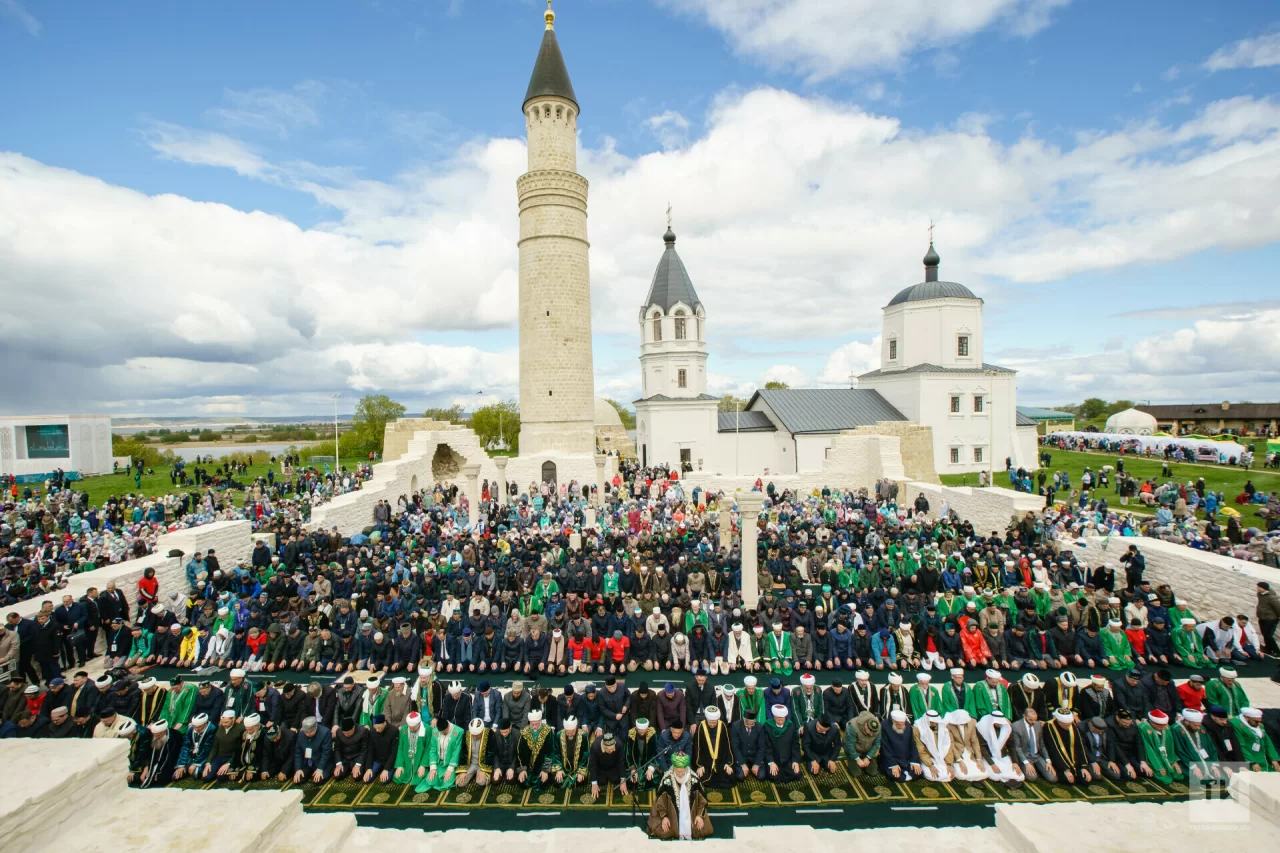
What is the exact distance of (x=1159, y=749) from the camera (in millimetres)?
6535

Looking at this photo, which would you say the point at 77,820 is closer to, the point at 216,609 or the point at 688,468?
the point at 216,609

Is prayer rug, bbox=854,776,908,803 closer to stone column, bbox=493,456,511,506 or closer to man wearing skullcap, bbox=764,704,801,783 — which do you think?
man wearing skullcap, bbox=764,704,801,783

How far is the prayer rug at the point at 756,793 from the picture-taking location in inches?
246

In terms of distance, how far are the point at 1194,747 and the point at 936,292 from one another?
29023 mm

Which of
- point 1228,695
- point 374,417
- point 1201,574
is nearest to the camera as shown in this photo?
point 1228,695

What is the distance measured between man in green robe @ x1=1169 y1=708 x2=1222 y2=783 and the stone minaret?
20.9m

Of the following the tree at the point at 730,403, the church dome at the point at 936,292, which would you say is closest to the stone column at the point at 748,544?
the church dome at the point at 936,292

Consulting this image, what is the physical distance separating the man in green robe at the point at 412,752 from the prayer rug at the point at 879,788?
474 centimetres

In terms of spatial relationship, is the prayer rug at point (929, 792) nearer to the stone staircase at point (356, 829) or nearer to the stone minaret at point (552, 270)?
the stone staircase at point (356, 829)

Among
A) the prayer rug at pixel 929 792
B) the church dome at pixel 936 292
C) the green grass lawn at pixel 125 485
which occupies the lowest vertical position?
the prayer rug at pixel 929 792

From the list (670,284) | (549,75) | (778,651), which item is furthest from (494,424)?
(778,651)

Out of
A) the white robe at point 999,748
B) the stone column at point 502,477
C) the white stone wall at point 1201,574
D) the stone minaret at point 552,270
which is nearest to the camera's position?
the white robe at point 999,748

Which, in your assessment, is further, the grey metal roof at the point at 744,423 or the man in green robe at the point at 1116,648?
the grey metal roof at the point at 744,423

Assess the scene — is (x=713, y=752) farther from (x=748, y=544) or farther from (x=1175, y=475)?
(x=1175, y=475)
